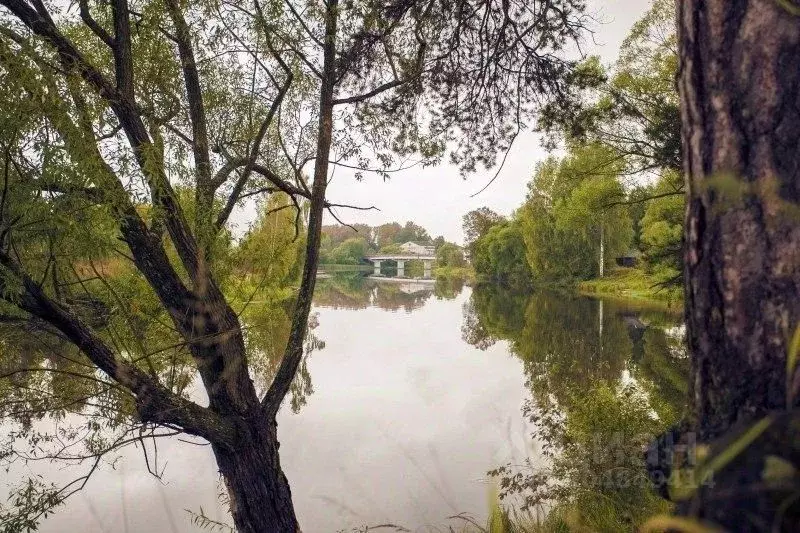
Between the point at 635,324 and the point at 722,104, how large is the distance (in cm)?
1714

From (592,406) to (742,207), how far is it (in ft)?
16.8

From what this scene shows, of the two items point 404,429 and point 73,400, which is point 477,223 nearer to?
point 404,429

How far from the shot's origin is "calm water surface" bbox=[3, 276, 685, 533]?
228 inches

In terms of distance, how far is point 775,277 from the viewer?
74 cm

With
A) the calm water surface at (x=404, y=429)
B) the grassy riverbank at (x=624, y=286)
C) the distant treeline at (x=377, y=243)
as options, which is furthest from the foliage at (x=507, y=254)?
the calm water surface at (x=404, y=429)

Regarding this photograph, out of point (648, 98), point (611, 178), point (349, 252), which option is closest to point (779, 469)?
point (648, 98)

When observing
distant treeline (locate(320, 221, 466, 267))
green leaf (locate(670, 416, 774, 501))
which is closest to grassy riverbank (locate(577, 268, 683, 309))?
green leaf (locate(670, 416, 774, 501))

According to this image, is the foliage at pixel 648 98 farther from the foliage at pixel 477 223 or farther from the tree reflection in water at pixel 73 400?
the foliage at pixel 477 223

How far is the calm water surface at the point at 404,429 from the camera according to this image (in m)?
5.79

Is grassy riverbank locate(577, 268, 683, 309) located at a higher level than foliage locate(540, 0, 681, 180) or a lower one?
lower

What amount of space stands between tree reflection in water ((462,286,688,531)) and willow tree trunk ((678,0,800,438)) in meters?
1.49

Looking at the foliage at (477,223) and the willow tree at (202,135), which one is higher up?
the foliage at (477,223)

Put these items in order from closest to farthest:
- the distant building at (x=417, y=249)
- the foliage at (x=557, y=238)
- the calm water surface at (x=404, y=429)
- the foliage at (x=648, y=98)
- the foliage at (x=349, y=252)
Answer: the calm water surface at (x=404, y=429), the foliage at (x=648, y=98), the foliage at (x=557, y=238), the foliage at (x=349, y=252), the distant building at (x=417, y=249)

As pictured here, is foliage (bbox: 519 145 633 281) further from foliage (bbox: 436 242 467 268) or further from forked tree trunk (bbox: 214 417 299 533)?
foliage (bbox: 436 242 467 268)
